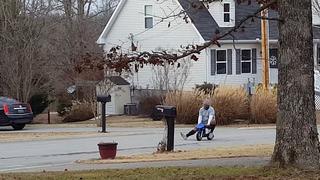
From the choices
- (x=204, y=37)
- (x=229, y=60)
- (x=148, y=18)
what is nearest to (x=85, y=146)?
(x=204, y=37)

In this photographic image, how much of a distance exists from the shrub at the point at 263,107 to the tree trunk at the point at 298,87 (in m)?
21.4

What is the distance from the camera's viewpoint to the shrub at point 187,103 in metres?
33.0

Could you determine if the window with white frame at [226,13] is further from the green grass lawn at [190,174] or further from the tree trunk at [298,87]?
the tree trunk at [298,87]

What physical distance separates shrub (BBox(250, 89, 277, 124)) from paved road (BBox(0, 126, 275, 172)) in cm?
354

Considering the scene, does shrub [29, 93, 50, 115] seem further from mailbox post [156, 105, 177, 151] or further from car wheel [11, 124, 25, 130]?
mailbox post [156, 105, 177, 151]

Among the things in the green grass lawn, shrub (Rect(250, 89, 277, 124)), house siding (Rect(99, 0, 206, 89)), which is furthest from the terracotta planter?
house siding (Rect(99, 0, 206, 89))

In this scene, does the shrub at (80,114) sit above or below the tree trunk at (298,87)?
below

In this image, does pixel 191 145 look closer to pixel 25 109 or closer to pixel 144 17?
pixel 25 109

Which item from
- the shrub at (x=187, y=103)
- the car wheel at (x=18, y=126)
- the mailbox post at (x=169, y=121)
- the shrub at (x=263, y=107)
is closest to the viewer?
the mailbox post at (x=169, y=121)

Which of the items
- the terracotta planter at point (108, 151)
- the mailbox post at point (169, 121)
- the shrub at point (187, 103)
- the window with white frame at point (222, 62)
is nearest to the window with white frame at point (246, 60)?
the window with white frame at point (222, 62)

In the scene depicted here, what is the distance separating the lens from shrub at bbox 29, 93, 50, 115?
4215 cm

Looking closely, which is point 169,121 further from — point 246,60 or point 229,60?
point 246,60

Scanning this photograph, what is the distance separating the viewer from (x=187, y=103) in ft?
109

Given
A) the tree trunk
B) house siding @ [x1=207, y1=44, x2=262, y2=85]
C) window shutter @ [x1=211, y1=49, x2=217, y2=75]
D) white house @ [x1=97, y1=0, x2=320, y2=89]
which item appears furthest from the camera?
house siding @ [x1=207, y1=44, x2=262, y2=85]
